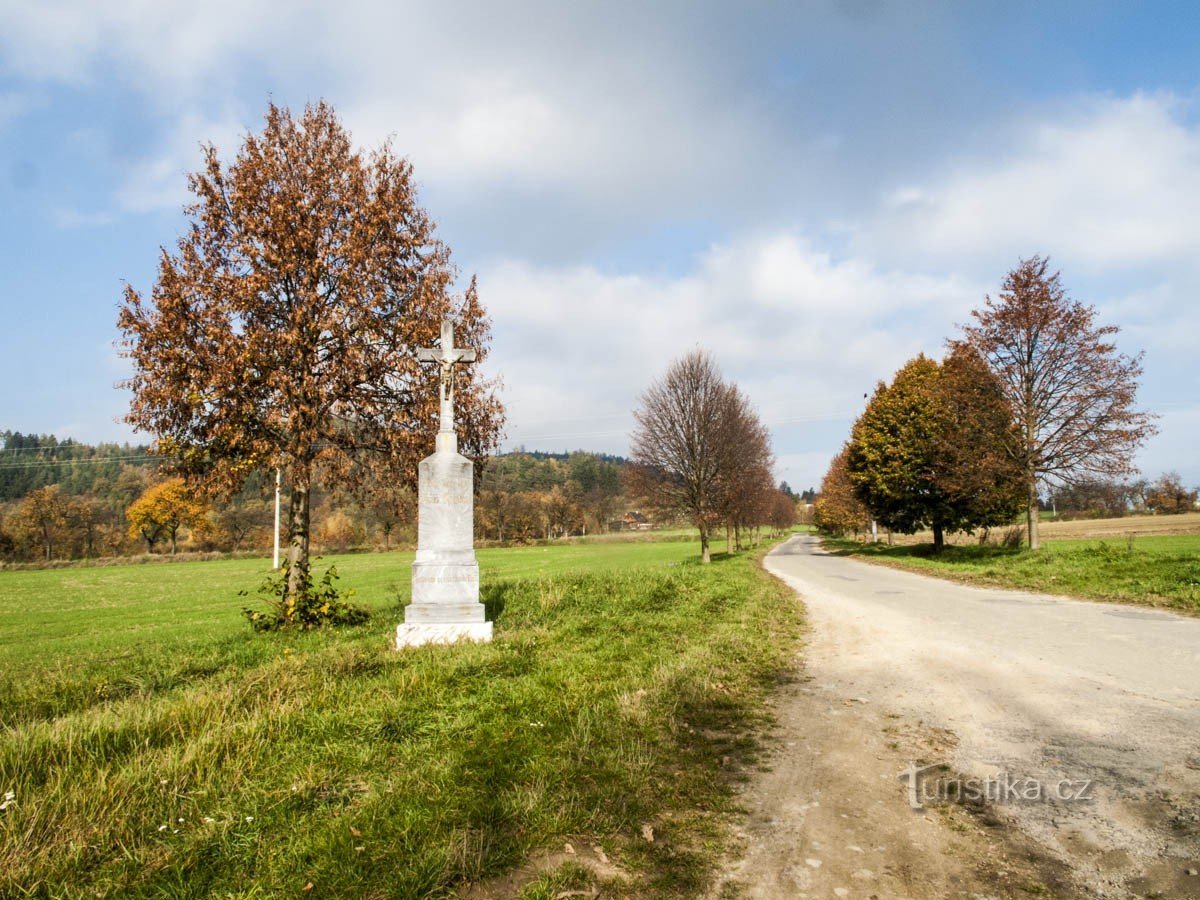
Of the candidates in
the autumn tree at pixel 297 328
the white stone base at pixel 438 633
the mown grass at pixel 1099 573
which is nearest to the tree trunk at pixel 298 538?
the autumn tree at pixel 297 328

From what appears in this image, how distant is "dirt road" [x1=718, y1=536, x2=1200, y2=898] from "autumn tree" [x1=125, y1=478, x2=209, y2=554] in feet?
284

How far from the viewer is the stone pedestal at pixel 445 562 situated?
8867 millimetres

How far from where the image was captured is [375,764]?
4.38 m

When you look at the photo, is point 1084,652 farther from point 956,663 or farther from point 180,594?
point 180,594

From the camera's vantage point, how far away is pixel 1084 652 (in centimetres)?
800

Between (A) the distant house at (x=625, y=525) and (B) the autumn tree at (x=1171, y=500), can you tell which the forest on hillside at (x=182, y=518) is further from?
(B) the autumn tree at (x=1171, y=500)

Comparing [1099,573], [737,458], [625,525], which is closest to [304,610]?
[1099,573]

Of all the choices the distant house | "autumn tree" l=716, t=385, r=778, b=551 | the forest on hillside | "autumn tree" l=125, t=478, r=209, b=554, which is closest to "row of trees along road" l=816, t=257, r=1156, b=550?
"autumn tree" l=716, t=385, r=778, b=551

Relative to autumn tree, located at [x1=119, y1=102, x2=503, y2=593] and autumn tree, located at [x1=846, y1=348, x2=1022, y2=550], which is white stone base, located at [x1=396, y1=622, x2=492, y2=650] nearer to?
autumn tree, located at [x1=119, y1=102, x2=503, y2=593]

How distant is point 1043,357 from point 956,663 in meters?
19.6

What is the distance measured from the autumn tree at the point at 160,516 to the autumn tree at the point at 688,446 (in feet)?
227

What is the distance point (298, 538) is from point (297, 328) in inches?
157

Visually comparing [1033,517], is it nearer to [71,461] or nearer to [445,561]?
[445,561]

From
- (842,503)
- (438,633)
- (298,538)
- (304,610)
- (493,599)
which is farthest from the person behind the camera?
(842,503)
